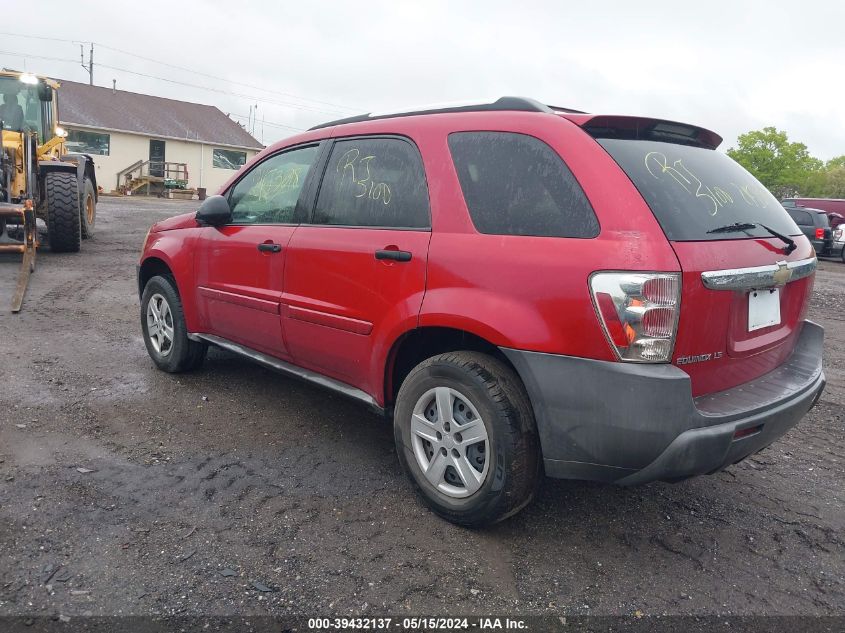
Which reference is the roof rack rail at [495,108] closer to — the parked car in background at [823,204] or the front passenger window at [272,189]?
the front passenger window at [272,189]

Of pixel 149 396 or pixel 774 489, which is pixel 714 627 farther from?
pixel 149 396

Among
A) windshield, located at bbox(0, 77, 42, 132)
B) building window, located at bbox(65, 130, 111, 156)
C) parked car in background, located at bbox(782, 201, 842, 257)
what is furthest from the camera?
building window, located at bbox(65, 130, 111, 156)

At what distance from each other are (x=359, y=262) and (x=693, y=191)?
1.51 metres

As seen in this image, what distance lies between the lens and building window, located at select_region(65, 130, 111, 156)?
32.8 metres

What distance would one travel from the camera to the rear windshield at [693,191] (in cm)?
247

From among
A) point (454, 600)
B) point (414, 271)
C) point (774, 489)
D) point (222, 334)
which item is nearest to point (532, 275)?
point (414, 271)

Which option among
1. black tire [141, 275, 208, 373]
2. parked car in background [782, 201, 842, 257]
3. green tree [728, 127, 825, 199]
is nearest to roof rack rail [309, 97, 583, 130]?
black tire [141, 275, 208, 373]

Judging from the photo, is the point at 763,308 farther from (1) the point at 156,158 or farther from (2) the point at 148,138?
(1) the point at 156,158

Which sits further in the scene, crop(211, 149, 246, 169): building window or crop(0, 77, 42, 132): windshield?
crop(211, 149, 246, 169): building window

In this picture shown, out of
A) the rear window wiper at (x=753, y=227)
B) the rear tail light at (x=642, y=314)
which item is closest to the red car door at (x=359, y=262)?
the rear tail light at (x=642, y=314)

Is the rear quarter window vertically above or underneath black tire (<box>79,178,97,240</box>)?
above

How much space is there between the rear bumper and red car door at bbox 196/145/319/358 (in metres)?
1.72

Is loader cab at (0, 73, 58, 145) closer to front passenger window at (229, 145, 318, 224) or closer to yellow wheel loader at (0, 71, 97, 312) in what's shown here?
yellow wheel loader at (0, 71, 97, 312)

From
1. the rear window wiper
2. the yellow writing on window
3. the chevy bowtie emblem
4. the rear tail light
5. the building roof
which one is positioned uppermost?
the building roof
